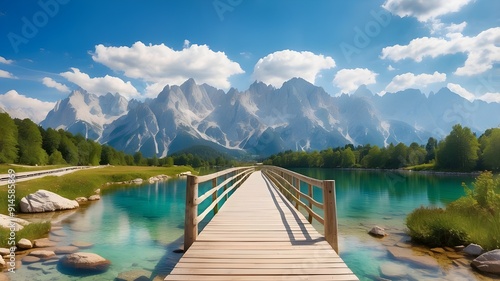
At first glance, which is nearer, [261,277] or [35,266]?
[261,277]

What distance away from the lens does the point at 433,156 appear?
349 feet

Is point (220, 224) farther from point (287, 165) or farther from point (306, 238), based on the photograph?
point (287, 165)

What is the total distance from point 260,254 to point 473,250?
951cm

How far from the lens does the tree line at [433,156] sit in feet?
239

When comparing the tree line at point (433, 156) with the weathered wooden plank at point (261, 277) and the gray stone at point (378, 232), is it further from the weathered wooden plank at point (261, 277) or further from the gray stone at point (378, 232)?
the weathered wooden plank at point (261, 277)

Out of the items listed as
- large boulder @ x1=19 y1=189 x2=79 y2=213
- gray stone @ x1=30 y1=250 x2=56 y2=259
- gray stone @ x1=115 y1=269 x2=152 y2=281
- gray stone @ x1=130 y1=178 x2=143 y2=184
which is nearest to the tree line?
gray stone @ x1=130 y1=178 x2=143 y2=184

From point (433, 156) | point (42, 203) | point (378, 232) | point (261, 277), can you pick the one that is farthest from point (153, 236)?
point (433, 156)

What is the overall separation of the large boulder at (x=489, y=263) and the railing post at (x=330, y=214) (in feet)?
19.8

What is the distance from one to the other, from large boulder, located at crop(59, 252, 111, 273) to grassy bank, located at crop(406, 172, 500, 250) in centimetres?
1246

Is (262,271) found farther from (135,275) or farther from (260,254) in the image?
(135,275)

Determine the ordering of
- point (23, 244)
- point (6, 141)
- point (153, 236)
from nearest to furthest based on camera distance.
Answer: point (23, 244) < point (153, 236) < point (6, 141)

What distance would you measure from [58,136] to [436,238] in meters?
99.0

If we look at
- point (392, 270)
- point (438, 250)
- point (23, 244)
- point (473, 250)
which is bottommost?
point (392, 270)

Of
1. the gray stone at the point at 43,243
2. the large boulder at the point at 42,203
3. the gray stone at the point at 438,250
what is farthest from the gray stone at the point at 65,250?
the gray stone at the point at 438,250
